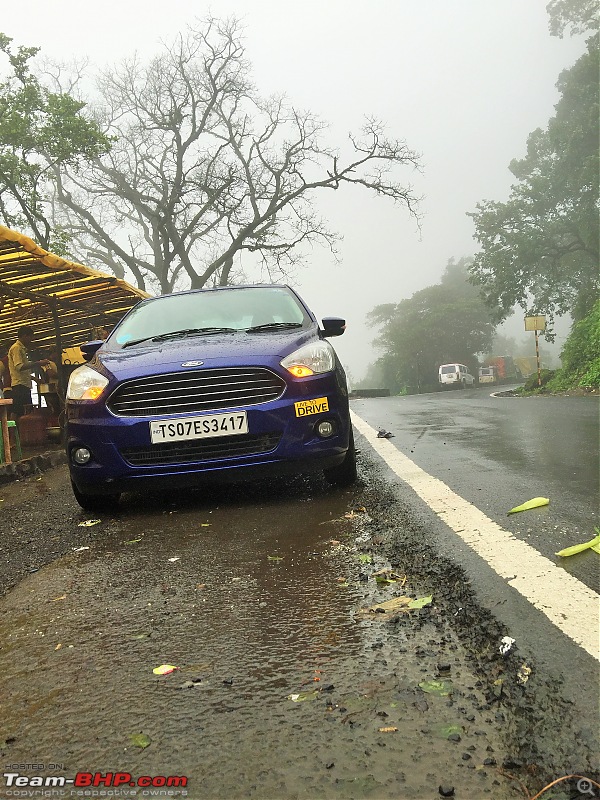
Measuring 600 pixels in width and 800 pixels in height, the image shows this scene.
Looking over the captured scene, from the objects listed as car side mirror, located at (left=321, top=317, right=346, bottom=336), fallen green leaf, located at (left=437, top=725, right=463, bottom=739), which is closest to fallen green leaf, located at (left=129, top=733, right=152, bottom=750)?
fallen green leaf, located at (left=437, top=725, right=463, bottom=739)

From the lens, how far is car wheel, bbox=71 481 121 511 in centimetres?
474

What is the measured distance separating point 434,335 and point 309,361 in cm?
6998

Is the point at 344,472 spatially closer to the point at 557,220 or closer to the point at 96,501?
the point at 96,501

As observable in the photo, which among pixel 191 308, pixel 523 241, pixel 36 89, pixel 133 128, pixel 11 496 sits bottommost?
pixel 11 496

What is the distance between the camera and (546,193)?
43.8 metres

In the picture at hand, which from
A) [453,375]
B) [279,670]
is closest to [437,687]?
[279,670]

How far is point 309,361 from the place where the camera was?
464cm

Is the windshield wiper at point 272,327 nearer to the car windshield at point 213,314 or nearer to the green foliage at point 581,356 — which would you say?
the car windshield at point 213,314

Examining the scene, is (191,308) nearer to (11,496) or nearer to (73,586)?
(11,496)

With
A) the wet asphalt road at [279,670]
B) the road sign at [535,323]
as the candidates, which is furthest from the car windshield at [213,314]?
the road sign at [535,323]

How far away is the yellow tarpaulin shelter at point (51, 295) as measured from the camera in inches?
352

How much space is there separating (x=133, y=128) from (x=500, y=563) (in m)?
36.7

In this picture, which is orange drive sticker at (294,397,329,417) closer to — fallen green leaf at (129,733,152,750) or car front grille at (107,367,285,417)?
car front grille at (107,367,285,417)

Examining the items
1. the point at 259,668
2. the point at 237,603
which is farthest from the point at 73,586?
the point at 259,668
